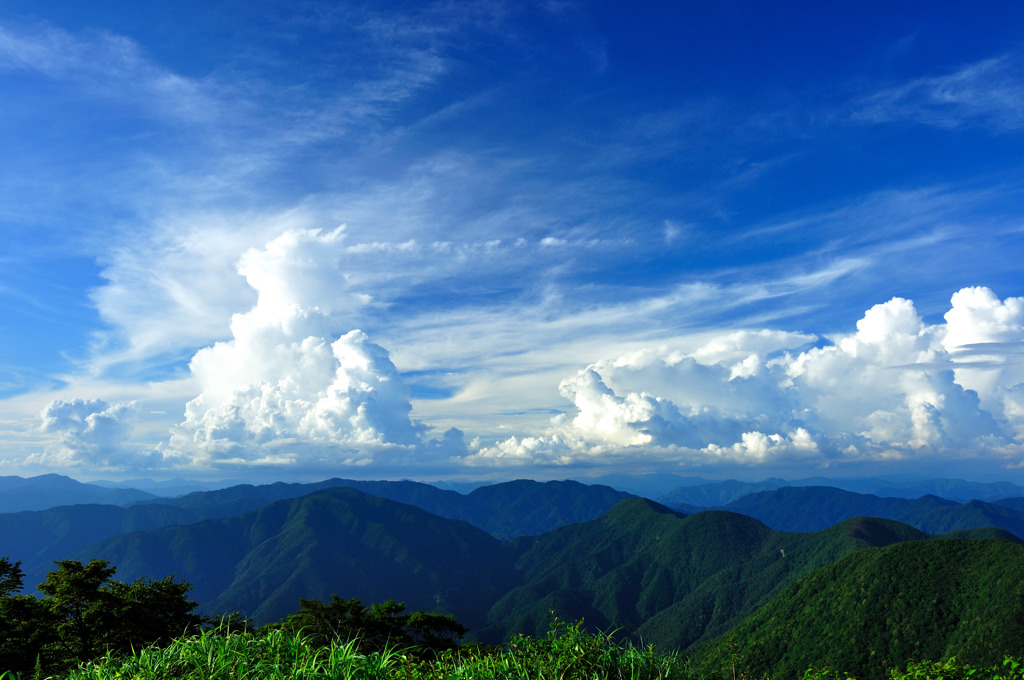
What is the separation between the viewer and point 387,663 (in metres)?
13.6

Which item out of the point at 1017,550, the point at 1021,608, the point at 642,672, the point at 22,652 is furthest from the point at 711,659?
the point at 642,672

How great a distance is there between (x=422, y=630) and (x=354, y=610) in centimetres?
1065

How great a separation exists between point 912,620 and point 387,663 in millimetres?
221762

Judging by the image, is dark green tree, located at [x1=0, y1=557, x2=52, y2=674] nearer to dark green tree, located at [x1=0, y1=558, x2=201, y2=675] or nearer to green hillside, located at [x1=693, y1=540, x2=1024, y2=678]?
dark green tree, located at [x1=0, y1=558, x2=201, y2=675]

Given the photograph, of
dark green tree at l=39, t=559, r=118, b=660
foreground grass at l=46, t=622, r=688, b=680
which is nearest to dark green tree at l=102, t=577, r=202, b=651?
dark green tree at l=39, t=559, r=118, b=660

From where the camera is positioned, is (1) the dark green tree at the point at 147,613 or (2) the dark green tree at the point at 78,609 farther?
(1) the dark green tree at the point at 147,613

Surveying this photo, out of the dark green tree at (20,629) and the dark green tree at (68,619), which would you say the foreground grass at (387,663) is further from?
the dark green tree at (20,629)

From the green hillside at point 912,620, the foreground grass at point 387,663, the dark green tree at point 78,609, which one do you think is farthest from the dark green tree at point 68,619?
the green hillside at point 912,620

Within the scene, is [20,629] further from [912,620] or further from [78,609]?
[912,620]

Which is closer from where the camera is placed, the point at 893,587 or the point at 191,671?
the point at 191,671

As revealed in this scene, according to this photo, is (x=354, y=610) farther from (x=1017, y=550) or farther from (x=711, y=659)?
(x=1017, y=550)

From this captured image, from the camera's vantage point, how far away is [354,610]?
262 ft

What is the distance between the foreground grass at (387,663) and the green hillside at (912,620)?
165 m

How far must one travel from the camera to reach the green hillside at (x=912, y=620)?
15838cm
